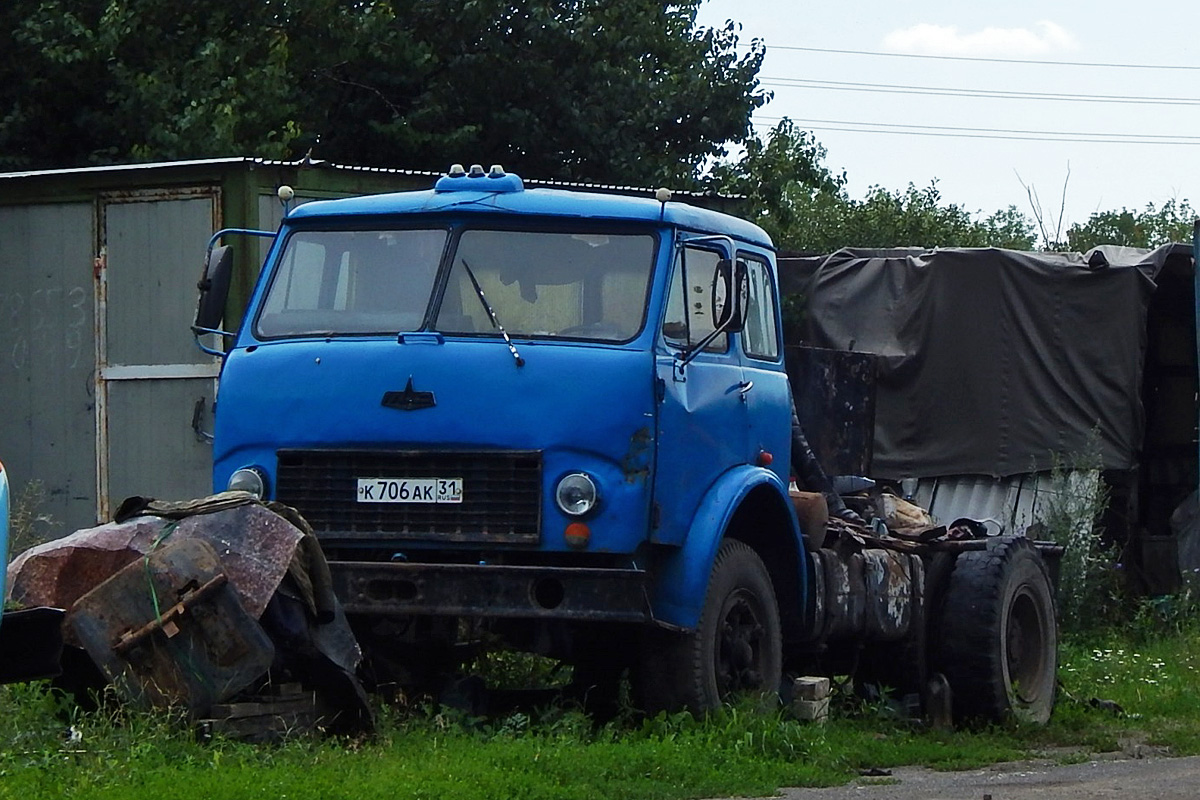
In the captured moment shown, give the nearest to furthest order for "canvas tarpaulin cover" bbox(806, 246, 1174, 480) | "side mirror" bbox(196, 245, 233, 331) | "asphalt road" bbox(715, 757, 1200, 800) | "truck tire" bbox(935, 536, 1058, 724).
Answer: "asphalt road" bbox(715, 757, 1200, 800)
"side mirror" bbox(196, 245, 233, 331)
"truck tire" bbox(935, 536, 1058, 724)
"canvas tarpaulin cover" bbox(806, 246, 1174, 480)

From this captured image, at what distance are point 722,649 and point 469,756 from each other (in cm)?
167

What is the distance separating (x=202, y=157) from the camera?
15.5 m

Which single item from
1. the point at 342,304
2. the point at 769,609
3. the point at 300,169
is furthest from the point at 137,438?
the point at 769,609

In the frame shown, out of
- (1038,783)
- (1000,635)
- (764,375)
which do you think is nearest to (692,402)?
(764,375)

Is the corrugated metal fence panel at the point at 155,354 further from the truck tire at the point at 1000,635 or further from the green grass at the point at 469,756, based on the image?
the truck tire at the point at 1000,635

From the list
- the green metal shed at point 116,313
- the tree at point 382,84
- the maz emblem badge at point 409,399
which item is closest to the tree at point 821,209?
the tree at point 382,84

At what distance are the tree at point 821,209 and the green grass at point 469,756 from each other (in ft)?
31.7

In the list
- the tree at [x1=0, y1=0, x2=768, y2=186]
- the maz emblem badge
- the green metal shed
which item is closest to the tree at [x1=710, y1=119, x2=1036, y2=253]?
the tree at [x1=0, y1=0, x2=768, y2=186]

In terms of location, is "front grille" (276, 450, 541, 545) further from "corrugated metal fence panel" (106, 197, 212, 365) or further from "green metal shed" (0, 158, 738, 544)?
"corrugated metal fence panel" (106, 197, 212, 365)

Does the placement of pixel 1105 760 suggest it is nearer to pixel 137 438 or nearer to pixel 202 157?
pixel 137 438

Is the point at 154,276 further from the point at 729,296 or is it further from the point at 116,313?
the point at 729,296

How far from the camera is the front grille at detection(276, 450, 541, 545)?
831 centimetres

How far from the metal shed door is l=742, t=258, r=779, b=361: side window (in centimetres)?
450

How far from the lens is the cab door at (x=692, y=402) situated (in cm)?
846
